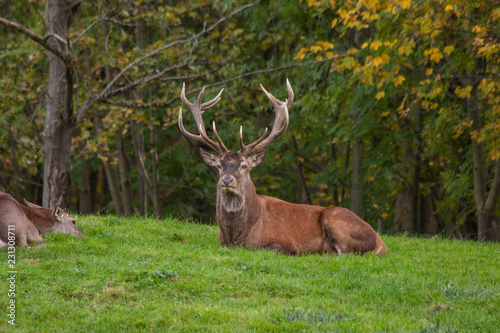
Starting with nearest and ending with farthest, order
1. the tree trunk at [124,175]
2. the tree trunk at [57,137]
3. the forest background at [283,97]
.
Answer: the tree trunk at [57,137]
the forest background at [283,97]
the tree trunk at [124,175]

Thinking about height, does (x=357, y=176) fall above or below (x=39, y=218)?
above

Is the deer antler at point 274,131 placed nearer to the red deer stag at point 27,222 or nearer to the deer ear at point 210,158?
the deer ear at point 210,158

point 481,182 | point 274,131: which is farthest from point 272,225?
point 481,182

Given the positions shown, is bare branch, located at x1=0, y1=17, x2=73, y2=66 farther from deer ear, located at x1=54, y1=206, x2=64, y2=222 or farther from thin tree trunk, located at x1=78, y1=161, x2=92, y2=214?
thin tree trunk, located at x1=78, y1=161, x2=92, y2=214

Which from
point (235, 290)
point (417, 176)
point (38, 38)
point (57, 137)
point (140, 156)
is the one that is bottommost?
point (235, 290)

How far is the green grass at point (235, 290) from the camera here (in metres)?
6.24

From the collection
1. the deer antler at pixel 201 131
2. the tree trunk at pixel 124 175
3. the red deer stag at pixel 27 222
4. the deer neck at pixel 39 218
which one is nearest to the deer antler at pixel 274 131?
the deer antler at pixel 201 131

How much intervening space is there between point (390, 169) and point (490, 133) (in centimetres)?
515

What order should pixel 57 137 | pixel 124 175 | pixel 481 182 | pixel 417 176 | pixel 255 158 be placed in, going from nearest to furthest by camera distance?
pixel 255 158, pixel 57 137, pixel 481 182, pixel 124 175, pixel 417 176

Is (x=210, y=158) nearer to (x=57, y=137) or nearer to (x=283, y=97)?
(x=57, y=137)

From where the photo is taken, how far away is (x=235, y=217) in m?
10.0

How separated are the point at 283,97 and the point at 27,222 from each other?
9.41 meters

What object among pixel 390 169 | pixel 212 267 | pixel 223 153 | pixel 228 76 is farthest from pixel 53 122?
pixel 390 169

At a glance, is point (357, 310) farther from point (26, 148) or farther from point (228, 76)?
point (26, 148)
